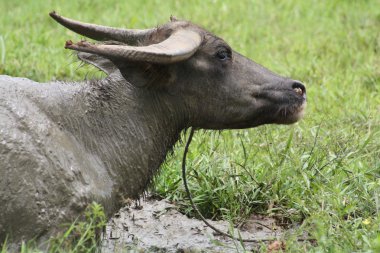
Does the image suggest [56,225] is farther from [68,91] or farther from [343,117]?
[343,117]

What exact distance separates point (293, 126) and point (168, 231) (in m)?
1.83

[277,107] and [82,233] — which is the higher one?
[277,107]

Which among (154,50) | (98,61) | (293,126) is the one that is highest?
(154,50)

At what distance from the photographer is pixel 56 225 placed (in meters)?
5.24

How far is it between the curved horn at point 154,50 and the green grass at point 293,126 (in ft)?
3.11

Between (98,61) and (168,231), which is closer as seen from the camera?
(98,61)

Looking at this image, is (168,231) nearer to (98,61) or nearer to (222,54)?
(98,61)

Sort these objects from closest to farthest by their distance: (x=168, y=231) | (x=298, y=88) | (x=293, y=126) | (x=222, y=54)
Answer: (x=222, y=54) < (x=298, y=88) < (x=168, y=231) < (x=293, y=126)

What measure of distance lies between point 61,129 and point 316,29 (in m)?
6.21

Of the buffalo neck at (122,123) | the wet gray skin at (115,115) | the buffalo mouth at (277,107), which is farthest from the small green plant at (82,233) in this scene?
the buffalo mouth at (277,107)

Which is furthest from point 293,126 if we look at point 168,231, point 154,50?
point 154,50

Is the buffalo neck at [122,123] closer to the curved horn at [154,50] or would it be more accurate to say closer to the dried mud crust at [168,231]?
the curved horn at [154,50]

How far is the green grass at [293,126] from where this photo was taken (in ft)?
21.2

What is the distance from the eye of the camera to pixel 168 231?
6625mm
